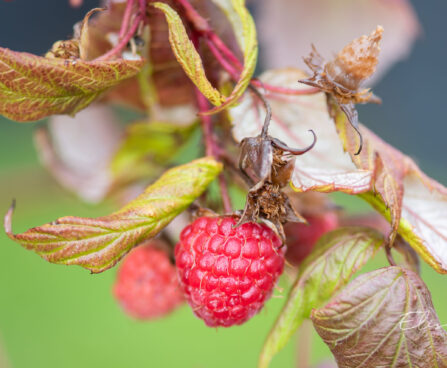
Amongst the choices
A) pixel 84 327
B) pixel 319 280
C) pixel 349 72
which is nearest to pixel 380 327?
pixel 319 280

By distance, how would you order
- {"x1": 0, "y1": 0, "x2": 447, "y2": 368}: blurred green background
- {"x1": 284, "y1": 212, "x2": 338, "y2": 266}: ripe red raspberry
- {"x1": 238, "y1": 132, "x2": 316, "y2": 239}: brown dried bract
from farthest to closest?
{"x1": 0, "y1": 0, "x2": 447, "y2": 368}: blurred green background < {"x1": 284, "y1": 212, "x2": 338, "y2": 266}: ripe red raspberry < {"x1": 238, "y1": 132, "x2": 316, "y2": 239}: brown dried bract

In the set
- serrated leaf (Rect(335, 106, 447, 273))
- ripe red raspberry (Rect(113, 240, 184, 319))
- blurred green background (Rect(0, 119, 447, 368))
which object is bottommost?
blurred green background (Rect(0, 119, 447, 368))

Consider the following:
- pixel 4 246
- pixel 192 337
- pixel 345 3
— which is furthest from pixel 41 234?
pixel 4 246

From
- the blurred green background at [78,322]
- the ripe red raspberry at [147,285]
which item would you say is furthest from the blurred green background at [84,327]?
the ripe red raspberry at [147,285]

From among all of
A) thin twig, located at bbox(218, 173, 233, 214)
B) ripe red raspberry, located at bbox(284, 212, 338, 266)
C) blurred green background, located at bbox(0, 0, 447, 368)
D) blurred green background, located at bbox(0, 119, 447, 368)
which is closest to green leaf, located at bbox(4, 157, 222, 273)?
thin twig, located at bbox(218, 173, 233, 214)

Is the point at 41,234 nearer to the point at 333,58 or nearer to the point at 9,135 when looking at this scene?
the point at 333,58

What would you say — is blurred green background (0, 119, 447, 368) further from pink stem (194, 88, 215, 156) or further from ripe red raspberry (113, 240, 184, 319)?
pink stem (194, 88, 215, 156)
